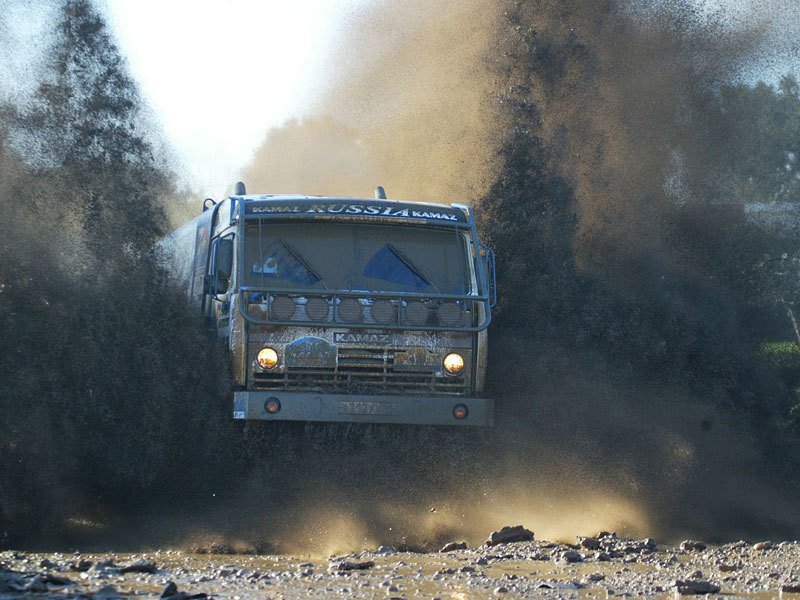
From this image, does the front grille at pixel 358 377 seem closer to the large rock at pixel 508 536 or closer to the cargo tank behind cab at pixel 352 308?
the cargo tank behind cab at pixel 352 308

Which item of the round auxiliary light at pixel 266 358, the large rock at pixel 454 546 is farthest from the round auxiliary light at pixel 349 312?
the large rock at pixel 454 546

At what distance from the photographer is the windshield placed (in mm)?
10820

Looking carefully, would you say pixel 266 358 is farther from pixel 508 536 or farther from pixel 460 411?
pixel 508 536

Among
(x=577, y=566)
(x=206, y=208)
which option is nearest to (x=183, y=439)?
(x=206, y=208)

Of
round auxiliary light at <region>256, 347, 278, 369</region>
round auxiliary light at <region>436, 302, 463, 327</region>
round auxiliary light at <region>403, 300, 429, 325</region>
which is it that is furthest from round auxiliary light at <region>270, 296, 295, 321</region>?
round auxiliary light at <region>436, 302, 463, 327</region>

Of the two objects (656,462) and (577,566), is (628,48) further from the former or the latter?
(577,566)

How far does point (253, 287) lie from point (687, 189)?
803 cm

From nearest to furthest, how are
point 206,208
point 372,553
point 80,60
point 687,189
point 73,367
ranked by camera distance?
point 372,553 < point 73,367 < point 206,208 < point 80,60 < point 687,189

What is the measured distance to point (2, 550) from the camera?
9586mm

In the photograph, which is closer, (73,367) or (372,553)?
(372,553)

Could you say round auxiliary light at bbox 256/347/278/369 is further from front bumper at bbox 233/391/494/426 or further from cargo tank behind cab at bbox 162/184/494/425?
front bumper at bbox 233/391/494/426

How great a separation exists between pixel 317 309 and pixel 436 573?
3166 millimetres

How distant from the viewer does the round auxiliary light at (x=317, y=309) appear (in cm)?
1055

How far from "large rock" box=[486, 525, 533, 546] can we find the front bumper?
1.14 m
